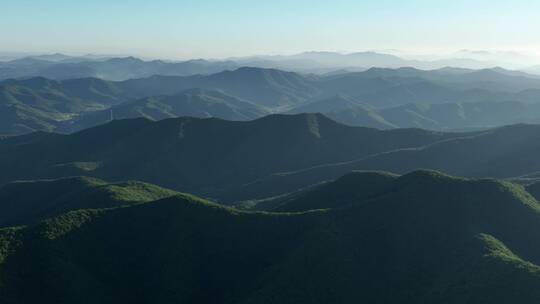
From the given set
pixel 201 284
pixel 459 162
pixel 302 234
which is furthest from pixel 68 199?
pixel 459 162

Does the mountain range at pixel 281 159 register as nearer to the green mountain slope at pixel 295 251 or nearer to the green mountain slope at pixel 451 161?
the green mountain slope at pixel 451 161

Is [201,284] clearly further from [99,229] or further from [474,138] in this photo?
[474,138]

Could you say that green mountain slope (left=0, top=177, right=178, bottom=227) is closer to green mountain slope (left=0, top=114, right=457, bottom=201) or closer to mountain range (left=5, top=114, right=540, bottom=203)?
mountain range (left=5, top=114, right=540, bottom=203)

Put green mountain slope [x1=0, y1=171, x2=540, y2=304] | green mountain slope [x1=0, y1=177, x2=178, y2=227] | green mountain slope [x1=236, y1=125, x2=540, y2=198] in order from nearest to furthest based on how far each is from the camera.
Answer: green mountain slope [x1=0, y1=171, x2=540, y2=304] → green mountain slope [x1=0, y1=177, x2=178, y2=227] → green mountain slope [x1=236, y1=125, x2=540, y2=198]

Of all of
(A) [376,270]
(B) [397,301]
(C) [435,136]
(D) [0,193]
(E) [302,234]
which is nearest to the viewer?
(B) [397,301]

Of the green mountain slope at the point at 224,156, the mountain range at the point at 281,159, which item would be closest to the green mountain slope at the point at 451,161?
the mountain range at the point at 281,159

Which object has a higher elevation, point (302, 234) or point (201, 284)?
point (302, 234)

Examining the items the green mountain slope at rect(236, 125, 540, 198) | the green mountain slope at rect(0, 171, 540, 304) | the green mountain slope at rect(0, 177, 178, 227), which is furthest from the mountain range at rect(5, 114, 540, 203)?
the green mountain slope at rect(0, 171, 540, 304)

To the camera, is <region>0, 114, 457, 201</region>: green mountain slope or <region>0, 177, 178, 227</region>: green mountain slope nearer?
<region>0, 177, 178, 227</region>: green mountain slope
